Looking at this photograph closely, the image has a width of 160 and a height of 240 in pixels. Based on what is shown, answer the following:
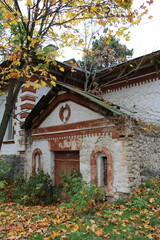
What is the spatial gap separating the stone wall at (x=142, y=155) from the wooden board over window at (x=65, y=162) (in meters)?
2.42

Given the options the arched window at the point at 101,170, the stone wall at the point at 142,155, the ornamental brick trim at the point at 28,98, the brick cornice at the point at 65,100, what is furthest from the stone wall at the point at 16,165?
the stone wall at the point at 142,155

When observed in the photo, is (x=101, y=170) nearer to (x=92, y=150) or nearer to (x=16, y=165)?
(x=92, y=150)

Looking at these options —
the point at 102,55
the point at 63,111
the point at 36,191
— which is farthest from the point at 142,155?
the point at 102,55

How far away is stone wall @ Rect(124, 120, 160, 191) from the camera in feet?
22.7

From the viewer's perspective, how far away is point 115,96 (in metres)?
12.8

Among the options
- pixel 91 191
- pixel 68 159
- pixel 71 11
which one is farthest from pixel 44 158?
pixel 71 11

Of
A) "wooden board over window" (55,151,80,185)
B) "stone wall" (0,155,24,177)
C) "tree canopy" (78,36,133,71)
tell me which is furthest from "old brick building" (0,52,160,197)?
"tree canopy" (78,36,133,71)

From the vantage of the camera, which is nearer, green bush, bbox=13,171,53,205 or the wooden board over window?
green bush, bbox=13,171,53,205

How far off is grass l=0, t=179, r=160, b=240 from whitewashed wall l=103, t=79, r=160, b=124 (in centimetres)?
501

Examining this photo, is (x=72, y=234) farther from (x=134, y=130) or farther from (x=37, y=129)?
(x=37, y=129)

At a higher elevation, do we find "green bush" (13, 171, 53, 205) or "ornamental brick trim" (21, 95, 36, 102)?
"ornamental brick trim" (21, 95, 36, 102)

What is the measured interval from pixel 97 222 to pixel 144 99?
772cm

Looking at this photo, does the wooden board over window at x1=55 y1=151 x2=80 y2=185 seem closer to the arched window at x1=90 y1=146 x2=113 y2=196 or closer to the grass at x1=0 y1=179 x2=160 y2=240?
the arched window at x1=90 y1=146 x2=113 y2=196

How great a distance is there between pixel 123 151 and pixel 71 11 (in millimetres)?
4649
